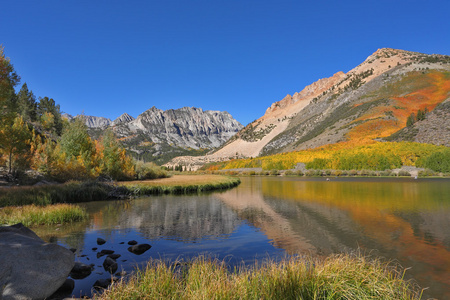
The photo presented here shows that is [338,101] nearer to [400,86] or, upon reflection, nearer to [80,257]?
[400,86]

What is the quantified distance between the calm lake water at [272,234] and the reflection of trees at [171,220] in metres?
0.07

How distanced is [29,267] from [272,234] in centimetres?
1410

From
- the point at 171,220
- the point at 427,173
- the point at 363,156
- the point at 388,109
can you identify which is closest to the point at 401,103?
the point at 388,109

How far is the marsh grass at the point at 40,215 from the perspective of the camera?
17.6 m

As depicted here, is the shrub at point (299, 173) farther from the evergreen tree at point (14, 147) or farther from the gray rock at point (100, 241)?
the gray rock at point (100, 241)

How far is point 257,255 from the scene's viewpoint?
13367mm

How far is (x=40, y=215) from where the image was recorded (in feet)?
63.2

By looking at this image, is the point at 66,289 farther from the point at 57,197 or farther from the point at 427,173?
the point at 427,173

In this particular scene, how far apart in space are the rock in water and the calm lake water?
134 centimetres

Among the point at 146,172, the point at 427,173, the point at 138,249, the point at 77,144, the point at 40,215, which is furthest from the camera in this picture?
the point at 146,172

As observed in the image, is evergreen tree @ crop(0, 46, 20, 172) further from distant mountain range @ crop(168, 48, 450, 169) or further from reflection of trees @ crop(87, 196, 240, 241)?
distant mountain range @ crop(168, 48, 450, 169)

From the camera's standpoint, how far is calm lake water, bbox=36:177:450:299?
41.0ft

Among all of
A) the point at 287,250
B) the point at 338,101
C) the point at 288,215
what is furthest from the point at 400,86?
the point at 287,250

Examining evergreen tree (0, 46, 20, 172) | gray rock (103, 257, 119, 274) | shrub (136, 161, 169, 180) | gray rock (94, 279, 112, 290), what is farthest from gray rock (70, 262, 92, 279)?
shrub (136, 161, 169, 180)
